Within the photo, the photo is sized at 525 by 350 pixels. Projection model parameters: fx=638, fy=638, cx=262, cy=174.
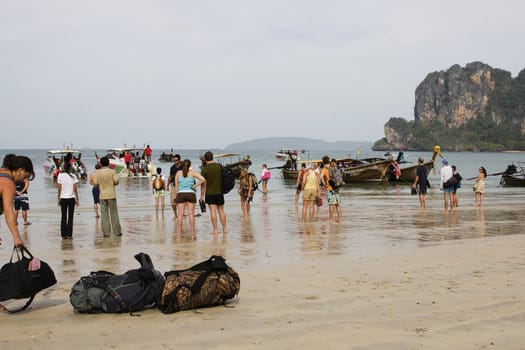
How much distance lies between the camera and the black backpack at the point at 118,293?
5797mm

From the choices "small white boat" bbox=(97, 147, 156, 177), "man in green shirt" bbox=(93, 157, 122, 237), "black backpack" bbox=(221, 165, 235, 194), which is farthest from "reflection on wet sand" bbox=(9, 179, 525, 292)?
"small white boat" bbox=(97, 147, 156, 177)

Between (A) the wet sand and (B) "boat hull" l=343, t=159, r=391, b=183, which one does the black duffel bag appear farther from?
(B) "boat hull" l=343, t=159, r=391, b=183

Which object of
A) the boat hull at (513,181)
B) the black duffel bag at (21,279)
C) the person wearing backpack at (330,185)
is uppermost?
the person wearing backpack at (330,185)

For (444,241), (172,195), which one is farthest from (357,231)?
(172,195)

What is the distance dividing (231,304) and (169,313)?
25.7 inches

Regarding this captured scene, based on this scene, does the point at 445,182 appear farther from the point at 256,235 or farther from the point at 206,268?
the point at 206,268

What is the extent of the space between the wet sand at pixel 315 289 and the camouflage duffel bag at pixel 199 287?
12 centimetres

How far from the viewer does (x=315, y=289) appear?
6777mm

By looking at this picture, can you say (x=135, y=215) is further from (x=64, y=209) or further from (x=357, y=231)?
(x=357, y=231)

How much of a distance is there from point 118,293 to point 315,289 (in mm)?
2103

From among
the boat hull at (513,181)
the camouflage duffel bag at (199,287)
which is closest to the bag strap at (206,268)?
the camouflage duffel bag at (199,287)

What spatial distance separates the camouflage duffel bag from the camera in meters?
5.82

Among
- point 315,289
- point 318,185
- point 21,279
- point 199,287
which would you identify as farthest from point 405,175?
point 21,279

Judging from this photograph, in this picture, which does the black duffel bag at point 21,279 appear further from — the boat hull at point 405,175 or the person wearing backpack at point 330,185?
the boat hull at point 405,175
